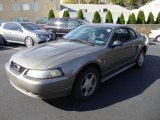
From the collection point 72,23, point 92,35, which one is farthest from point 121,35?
point 72,23

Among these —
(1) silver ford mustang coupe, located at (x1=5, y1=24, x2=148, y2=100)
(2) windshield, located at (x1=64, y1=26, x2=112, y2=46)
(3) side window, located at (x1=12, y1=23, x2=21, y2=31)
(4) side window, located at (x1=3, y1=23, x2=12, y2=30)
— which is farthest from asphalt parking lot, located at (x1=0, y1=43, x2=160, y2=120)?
(4) side window, located at (x1=3, y1=23, x2=12, y2=30)

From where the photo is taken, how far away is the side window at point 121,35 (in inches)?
211

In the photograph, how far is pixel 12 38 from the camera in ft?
40.5

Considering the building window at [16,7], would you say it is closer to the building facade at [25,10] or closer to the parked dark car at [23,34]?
the building facade at [25,10]

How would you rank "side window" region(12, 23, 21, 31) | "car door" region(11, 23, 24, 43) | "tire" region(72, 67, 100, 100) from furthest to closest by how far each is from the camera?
"side window" region(12, 23, 21, 31), "car door" region(11, 23, 24, 43), "tire" region(72, 67, 100, 100)

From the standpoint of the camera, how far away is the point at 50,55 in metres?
4.23

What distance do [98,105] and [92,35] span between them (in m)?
1.77

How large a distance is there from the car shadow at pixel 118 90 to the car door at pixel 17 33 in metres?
7.26

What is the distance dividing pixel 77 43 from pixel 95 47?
48 centimetres

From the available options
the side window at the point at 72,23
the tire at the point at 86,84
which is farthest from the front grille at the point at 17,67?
the side window at the point at 72,23

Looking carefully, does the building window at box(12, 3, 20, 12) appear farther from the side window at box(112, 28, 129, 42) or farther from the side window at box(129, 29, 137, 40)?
the side window at box(112, 28, 129, 42)

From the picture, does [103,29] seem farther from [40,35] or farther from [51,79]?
[40,35]

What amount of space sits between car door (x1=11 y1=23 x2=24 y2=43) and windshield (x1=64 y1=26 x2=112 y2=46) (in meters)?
6.98

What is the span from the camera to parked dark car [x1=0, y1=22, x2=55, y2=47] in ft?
38.7
